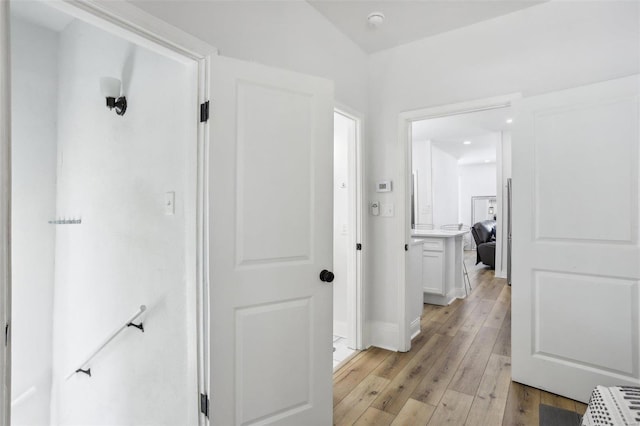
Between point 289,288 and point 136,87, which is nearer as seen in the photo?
point 289,288

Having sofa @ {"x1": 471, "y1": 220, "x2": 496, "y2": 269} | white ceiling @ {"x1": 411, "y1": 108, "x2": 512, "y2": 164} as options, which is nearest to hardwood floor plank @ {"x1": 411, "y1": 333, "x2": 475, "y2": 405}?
white ceiling @ {"x1": 411, "y1": 108, "x2": 512, "y2": 164}

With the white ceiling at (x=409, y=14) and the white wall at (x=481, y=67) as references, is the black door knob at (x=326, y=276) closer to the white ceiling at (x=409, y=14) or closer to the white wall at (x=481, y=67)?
the white wall at (x=481, y=67)

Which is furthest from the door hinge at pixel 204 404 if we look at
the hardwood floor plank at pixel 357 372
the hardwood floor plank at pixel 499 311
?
the hardwood floor plank at pixel 499 311

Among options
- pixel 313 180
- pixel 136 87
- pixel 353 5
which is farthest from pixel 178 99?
pixel 353 5

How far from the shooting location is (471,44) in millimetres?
2594

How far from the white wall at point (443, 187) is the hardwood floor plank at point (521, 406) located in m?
5.01

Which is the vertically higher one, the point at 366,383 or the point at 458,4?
the point at 458,4

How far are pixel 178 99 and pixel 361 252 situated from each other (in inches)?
75.1

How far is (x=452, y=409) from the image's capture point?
2029mm

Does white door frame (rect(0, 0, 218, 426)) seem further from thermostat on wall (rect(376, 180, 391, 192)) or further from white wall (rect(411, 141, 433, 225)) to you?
Answer: white wall (rect(411, 141, 433, 225))

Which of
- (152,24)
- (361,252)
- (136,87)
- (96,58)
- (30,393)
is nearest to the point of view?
(152,24)

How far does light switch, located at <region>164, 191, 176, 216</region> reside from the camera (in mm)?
1739

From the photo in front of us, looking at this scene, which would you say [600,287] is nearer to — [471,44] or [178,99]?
[471,44]

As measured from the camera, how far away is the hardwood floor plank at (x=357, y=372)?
89.0 inches
